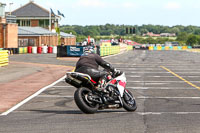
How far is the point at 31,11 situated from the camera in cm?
10781

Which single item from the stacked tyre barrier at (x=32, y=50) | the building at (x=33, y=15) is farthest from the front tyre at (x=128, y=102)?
the building at (x=33, y=15)

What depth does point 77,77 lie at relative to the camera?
10438mm

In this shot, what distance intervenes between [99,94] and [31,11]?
9961 cm

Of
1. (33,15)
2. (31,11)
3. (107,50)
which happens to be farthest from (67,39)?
(107,50)

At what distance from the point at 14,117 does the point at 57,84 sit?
8.72 metres

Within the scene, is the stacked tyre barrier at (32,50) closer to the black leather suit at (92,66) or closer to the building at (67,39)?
the building at (67,39)

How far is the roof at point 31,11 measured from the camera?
350 ft

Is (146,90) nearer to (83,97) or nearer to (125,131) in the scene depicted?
(83,97)

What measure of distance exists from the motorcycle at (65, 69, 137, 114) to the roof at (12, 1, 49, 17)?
97199mm

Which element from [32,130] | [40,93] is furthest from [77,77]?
[40,93]

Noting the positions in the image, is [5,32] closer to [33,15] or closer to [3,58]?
[3,58]

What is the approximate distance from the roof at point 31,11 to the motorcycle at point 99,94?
319ft

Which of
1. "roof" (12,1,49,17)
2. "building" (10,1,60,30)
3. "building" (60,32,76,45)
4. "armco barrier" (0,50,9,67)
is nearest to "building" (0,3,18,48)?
"armco barrier" (0,50,9,67)

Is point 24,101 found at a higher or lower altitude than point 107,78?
lower
